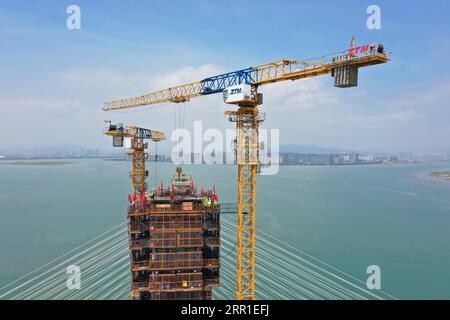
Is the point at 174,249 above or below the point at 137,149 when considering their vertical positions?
below

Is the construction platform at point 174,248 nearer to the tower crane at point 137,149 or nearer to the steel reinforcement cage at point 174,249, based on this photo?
the steel reinforcement cage at point 174,249

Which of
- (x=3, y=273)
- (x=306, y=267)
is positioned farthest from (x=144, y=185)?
(x=306, y=267)

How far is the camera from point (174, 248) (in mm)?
26984

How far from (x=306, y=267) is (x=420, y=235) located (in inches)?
1237

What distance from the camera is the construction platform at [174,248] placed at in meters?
26.6
